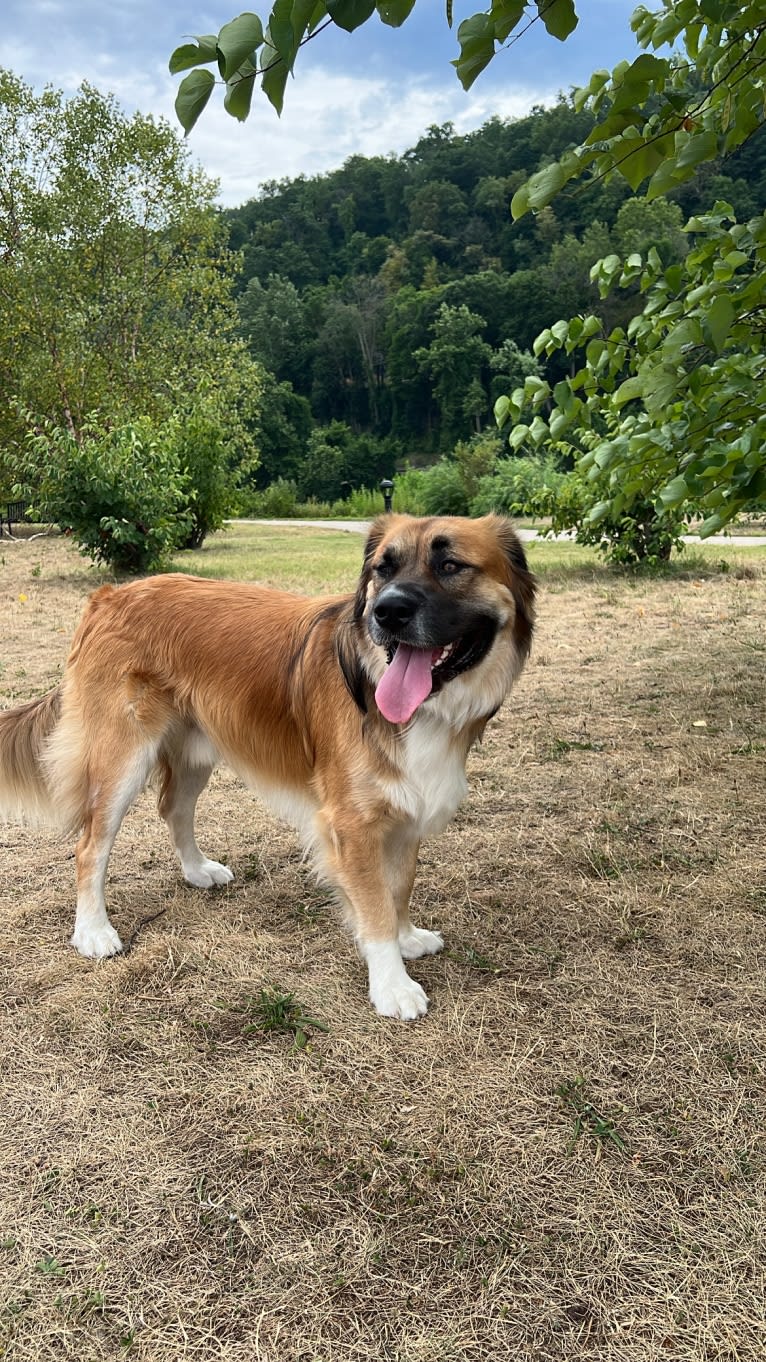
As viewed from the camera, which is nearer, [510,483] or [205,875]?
[205,875]

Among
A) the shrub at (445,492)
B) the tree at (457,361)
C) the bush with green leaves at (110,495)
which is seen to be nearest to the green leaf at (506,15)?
the bush with green leaves at (110,495)

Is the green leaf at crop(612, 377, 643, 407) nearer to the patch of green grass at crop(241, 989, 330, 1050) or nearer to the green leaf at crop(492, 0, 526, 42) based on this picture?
the green leaf at crop(492, 0, 526, 42)

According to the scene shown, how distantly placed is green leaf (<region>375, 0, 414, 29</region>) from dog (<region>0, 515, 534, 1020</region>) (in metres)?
1.30

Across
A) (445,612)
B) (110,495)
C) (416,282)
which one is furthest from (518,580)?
(416,282)

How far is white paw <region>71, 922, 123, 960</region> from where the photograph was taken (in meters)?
2.77

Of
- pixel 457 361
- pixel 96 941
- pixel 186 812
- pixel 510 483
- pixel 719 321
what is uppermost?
pixel 457 361

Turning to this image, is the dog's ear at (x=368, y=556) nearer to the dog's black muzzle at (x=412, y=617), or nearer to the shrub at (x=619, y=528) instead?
the dog's black muzzle at (x=412, y=617)

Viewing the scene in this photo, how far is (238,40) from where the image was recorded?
1102mm

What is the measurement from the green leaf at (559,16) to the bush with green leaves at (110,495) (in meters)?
10.0

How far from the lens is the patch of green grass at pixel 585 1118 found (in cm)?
192

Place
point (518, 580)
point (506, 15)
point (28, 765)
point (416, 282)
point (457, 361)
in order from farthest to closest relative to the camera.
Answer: point (416, 282), point (457, 361), point (28, 765), point (518, 580), point (506, 15)

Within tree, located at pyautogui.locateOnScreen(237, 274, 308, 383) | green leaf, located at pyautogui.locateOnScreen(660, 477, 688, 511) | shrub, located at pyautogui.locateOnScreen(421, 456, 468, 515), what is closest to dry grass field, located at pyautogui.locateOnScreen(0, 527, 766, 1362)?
green leaf, located at pyautogui.locateOnScreen(660, 477, 688, 511)

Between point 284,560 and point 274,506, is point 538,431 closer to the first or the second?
point 284,560

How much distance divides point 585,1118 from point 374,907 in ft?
2.69
